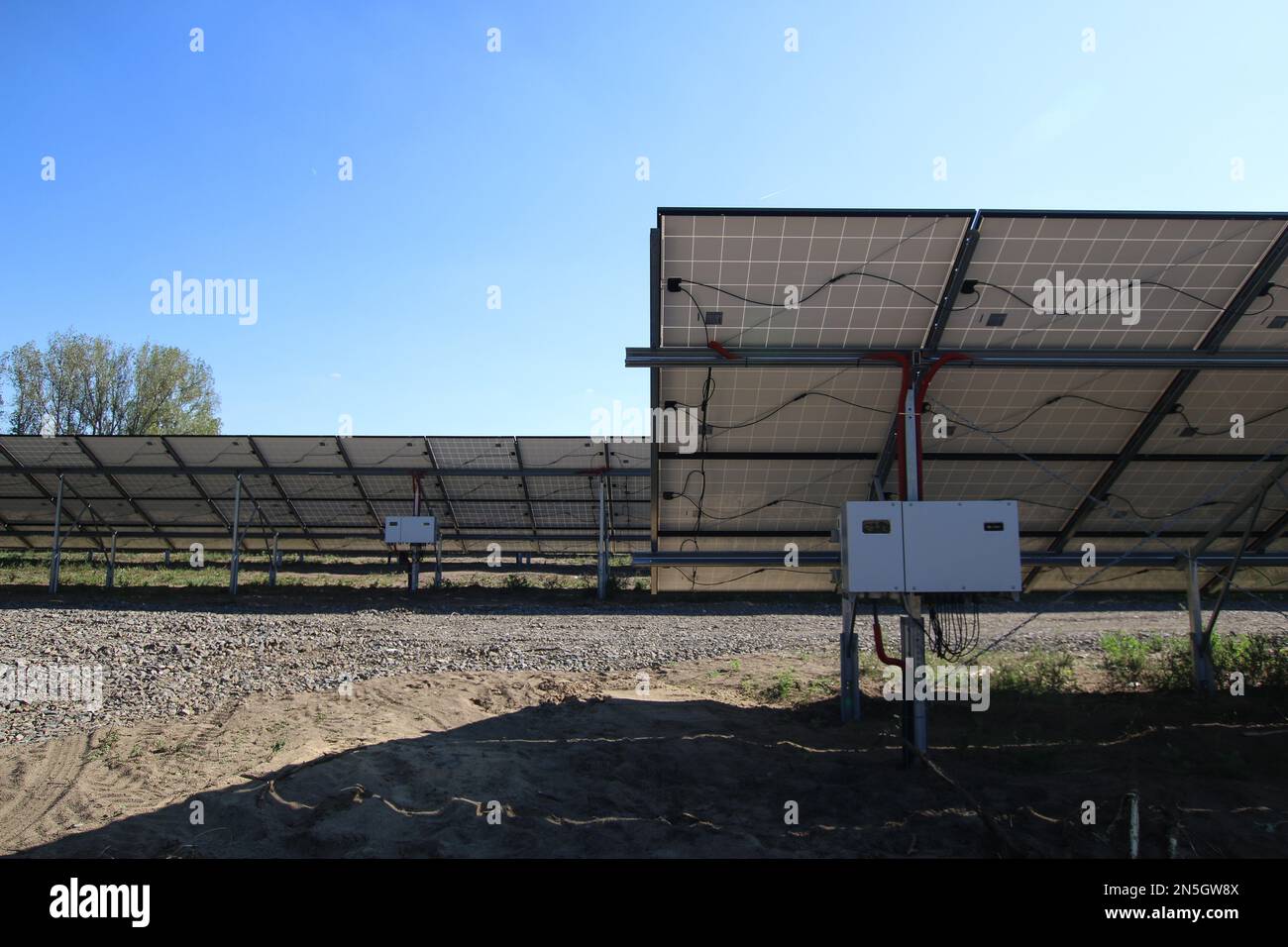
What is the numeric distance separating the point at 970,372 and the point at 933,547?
8.48 feet

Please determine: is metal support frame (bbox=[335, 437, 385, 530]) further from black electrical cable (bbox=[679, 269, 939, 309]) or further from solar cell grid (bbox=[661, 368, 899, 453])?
black electrical cable (bbox=[679, 269, 939, 309])

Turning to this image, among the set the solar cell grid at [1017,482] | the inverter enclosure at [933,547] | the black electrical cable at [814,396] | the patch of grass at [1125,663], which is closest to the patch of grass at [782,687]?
the solar cell grid at [1017,482]

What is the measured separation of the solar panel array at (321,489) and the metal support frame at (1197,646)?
11.9m

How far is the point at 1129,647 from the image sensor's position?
454 inches

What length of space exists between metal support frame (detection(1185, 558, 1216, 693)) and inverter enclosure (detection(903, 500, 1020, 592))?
183 inches

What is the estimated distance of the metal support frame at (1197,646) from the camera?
389 inches

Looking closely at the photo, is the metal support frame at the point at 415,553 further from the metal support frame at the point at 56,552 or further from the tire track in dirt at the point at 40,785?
the tire track in dirt at the point at 40,785

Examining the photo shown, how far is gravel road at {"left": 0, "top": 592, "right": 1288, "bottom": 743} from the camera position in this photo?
34.8ft

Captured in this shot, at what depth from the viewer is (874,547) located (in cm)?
723

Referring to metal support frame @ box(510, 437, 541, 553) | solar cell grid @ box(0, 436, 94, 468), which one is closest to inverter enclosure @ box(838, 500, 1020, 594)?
metal support frame @ box(510, 437, 541, 553)

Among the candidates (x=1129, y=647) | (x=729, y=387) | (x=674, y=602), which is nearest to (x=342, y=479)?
(x=674, y=602)

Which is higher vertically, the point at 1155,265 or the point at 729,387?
the point at 1155,265
